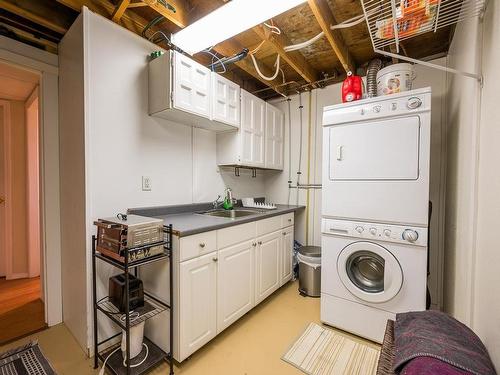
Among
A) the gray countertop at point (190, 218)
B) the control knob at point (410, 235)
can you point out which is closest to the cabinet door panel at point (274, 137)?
the gray countertop at point (190, 218)

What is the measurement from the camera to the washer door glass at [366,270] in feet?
5.93

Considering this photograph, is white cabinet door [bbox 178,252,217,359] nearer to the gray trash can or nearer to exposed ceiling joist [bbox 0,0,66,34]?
the gray trash can

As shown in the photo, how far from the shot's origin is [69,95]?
1.73 meters

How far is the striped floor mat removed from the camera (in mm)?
1527

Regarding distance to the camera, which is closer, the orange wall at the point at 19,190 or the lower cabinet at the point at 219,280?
the lower cabinet at the point at 219,280

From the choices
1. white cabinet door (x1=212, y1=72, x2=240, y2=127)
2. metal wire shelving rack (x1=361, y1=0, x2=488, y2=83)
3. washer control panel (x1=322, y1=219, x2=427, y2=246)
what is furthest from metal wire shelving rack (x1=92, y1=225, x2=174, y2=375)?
metal wire shelving rack (x1=361, y1=0, x2=488, y2=83)

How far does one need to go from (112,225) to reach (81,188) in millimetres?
485

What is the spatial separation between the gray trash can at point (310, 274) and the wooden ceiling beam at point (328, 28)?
1.99 metres

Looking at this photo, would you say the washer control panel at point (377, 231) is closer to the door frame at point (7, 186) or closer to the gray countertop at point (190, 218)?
the gray countertop at point (190, 218)

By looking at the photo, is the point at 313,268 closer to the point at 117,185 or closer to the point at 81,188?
the point at 117,185

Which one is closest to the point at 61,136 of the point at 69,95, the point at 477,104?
the point at 69,95

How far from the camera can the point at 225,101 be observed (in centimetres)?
219

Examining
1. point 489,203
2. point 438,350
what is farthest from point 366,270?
point 438,350

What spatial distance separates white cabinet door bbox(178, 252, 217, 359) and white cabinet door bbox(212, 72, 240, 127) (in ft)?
4.13
